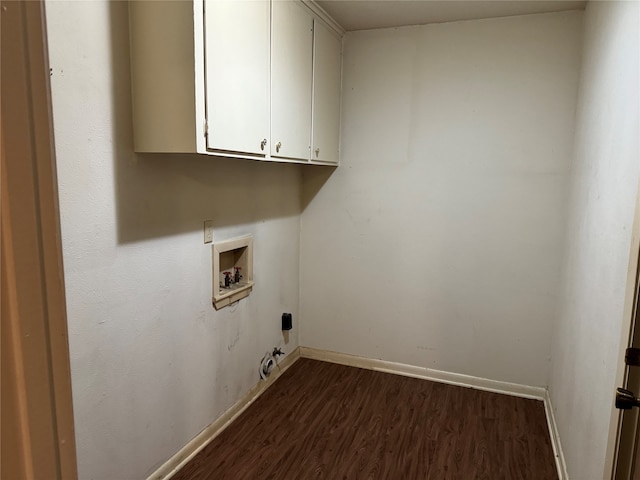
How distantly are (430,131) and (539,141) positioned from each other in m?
0.65

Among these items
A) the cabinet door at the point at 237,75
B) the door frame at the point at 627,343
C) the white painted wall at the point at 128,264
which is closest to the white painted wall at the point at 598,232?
the door frame at the point at 627,343

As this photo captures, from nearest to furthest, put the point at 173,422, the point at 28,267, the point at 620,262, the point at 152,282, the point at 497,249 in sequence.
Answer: the point at 28,267 < the point at 620,262 < the point at 152,282 < the point at 173,422 < the point at 497,249

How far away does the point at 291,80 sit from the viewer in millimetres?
2281

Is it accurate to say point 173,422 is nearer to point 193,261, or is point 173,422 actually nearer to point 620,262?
point 193,261

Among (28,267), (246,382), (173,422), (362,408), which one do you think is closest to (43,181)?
(28,267)

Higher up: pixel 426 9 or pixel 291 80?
pixel 426 9

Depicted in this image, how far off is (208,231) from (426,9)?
70.5 inches

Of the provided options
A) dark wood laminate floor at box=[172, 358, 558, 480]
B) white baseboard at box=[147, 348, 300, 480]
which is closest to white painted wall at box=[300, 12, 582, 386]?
dark wood laminate floor at box=[172, 358, 558, 480]

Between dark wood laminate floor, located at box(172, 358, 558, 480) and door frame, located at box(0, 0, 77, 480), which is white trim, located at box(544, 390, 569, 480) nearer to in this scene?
dark wood laminate floor, located at box(172, 358, 558, 480)

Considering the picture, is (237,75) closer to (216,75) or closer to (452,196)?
(216,75)

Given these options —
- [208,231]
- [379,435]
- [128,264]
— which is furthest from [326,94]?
[379,435]

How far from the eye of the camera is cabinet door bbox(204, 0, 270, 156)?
162 centimetres

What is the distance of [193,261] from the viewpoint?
2080 mm

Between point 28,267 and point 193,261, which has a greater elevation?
point 28,267
